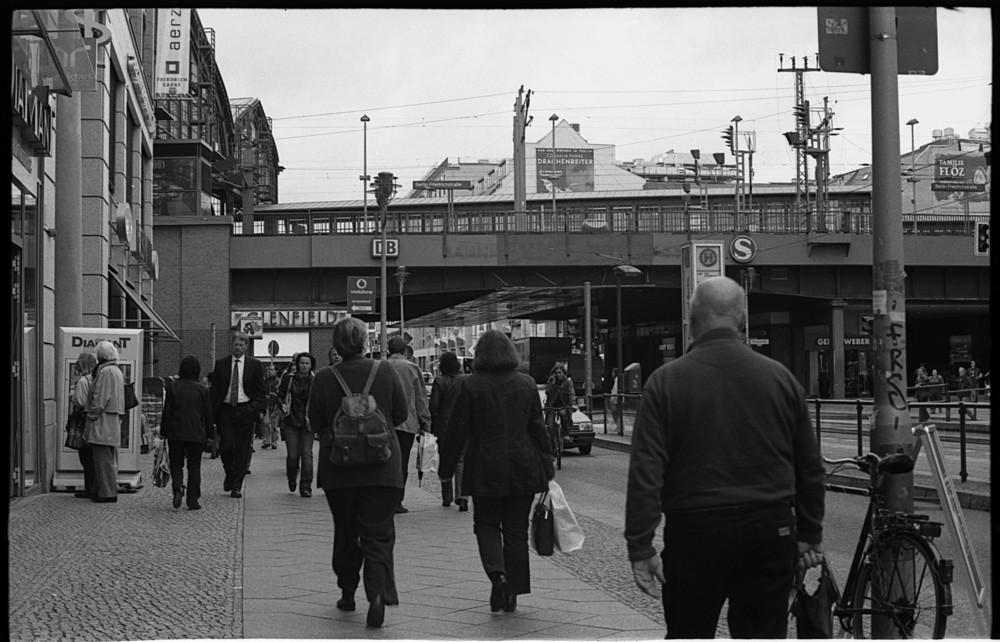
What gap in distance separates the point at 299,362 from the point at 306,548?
5.78m

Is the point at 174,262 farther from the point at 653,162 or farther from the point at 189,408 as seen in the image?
the point at 653,162

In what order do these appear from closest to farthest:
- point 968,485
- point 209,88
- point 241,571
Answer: point 241,571
point 968,485
point 209,88

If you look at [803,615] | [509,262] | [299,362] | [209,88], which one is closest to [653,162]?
[209,88]

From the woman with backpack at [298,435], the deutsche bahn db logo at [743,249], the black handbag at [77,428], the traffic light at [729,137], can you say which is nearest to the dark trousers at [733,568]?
the woman with backpack at [298,435]

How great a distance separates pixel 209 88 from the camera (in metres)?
58.7

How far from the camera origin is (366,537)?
6582mm

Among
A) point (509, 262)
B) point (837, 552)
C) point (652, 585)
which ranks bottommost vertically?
point (837, 552)

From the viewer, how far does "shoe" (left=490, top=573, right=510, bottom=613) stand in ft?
22.5

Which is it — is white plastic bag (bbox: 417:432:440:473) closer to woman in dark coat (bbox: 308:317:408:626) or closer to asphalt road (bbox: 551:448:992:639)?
asphalt road (bbox: 551:448:992:639)

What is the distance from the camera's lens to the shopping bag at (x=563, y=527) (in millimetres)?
6914

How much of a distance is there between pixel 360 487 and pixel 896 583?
2.89 metres

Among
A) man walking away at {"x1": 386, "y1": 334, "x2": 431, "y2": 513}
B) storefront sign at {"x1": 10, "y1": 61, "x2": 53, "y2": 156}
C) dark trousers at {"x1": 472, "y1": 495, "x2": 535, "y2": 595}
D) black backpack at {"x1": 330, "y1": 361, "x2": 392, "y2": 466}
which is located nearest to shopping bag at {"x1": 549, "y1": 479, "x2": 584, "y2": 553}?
dark trousers at {"x1": 472, "y1": 495, "x2": 535, "y2": 595}

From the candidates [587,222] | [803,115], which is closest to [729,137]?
[803,115]

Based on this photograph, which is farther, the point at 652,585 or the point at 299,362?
the point at 299,362
